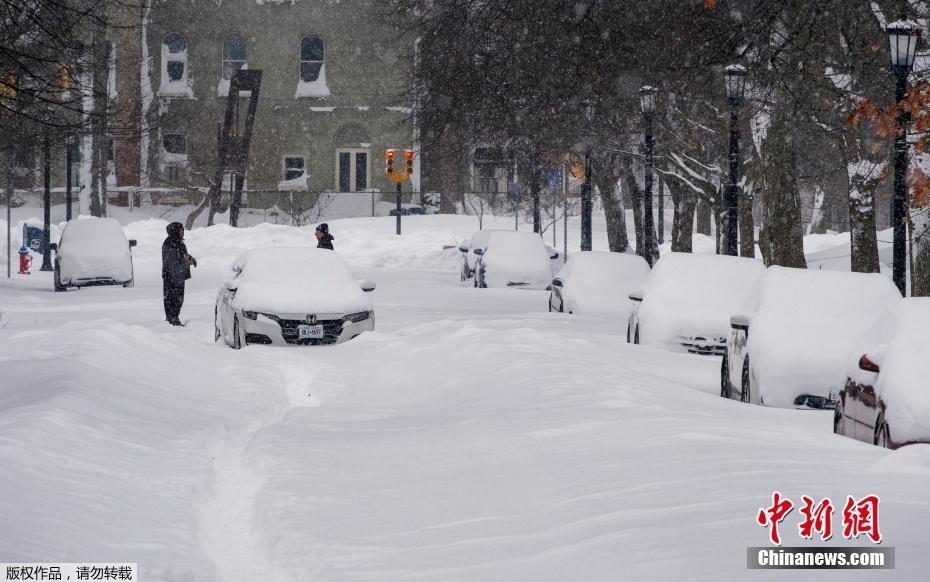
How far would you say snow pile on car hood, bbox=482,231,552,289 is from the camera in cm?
3466

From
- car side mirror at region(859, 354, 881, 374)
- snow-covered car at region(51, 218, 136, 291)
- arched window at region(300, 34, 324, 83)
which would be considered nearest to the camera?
car side mirror at region(859, 354, 881, 374)

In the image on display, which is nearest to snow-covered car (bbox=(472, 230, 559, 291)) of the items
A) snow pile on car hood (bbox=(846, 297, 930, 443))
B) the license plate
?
the license plate

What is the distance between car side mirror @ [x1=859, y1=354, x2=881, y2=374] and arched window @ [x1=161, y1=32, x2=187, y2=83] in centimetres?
6277

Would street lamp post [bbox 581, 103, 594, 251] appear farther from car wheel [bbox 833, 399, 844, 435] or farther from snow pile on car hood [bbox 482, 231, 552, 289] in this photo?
car wheel [bbox 833, 399, 844, 435]

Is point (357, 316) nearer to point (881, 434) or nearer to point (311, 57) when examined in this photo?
point (881, 434)

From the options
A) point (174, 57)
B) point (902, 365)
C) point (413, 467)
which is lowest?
point (413, 467)

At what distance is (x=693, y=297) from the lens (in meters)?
17.8

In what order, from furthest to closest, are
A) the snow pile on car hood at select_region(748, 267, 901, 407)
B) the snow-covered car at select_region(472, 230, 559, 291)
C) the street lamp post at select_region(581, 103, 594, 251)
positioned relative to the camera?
the street lamp post at select_region(581, 103, 594, 251) → the snow-covered car at select_region(472, 230, 559, 291) → the snow pile on car hood at select_region(748, 267, 901, 407)

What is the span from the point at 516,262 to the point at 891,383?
25812mm

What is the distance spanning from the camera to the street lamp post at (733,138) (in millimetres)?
20922

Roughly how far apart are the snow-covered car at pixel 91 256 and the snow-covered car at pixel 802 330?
23.4 meters

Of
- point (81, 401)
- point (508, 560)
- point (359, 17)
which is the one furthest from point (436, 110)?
point (359, 17)

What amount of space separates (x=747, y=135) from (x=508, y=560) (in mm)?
27603

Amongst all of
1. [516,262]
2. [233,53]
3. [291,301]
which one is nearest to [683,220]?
[516,262]
